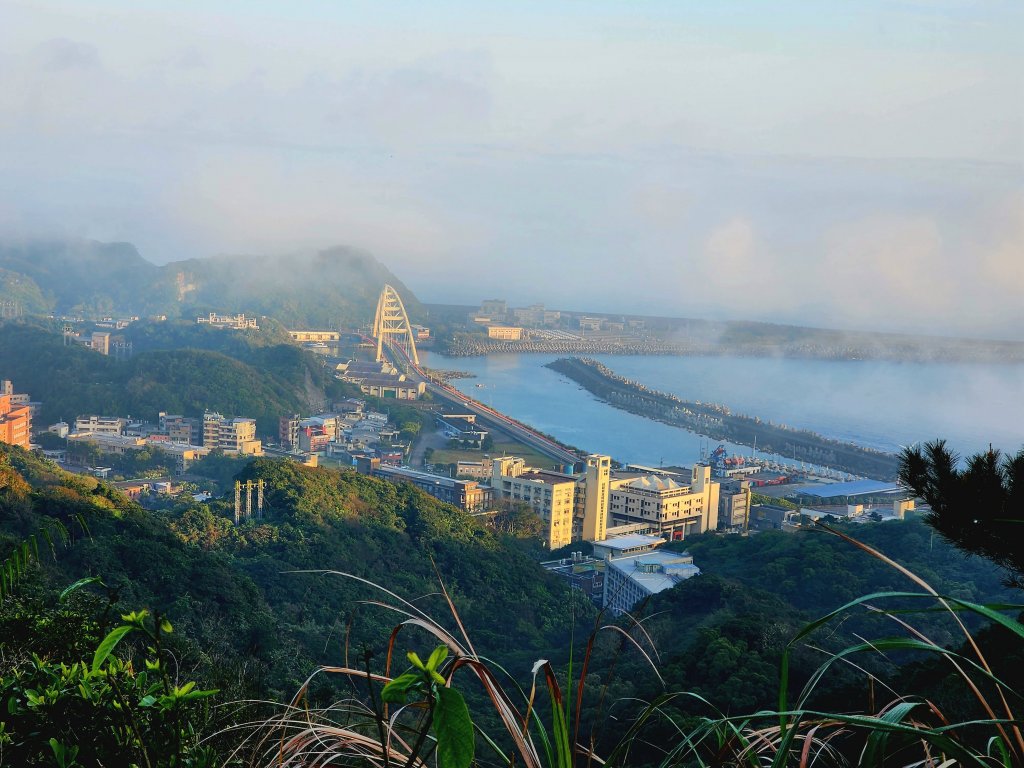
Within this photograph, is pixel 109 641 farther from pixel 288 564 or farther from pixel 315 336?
pixel 315 336

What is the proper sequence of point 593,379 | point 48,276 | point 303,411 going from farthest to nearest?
point 48,276 → point 593,379 → point 303,411

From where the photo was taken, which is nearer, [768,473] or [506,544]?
[506,544]

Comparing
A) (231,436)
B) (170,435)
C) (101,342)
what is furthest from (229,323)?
(231,436)

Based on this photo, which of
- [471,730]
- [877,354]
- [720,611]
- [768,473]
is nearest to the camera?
[471,730]

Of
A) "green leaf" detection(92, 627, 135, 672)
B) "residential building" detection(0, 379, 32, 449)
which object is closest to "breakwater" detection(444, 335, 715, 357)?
"residential building" detection(0, 379, 32, 449)

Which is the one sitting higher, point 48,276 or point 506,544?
point 48,276

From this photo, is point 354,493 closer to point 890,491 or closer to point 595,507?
point 595,507

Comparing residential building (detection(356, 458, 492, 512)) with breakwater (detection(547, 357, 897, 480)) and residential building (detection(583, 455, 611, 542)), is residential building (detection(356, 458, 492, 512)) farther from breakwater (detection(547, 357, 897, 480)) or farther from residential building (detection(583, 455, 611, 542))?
breakwater (detection(547, 357, 897, 480))

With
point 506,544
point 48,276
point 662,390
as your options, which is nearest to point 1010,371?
point 662,390

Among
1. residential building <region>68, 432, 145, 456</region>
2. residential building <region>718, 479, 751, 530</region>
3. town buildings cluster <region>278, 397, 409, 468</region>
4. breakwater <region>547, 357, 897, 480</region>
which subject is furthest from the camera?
breakwater <region>547, 357, 897, 480</region>
